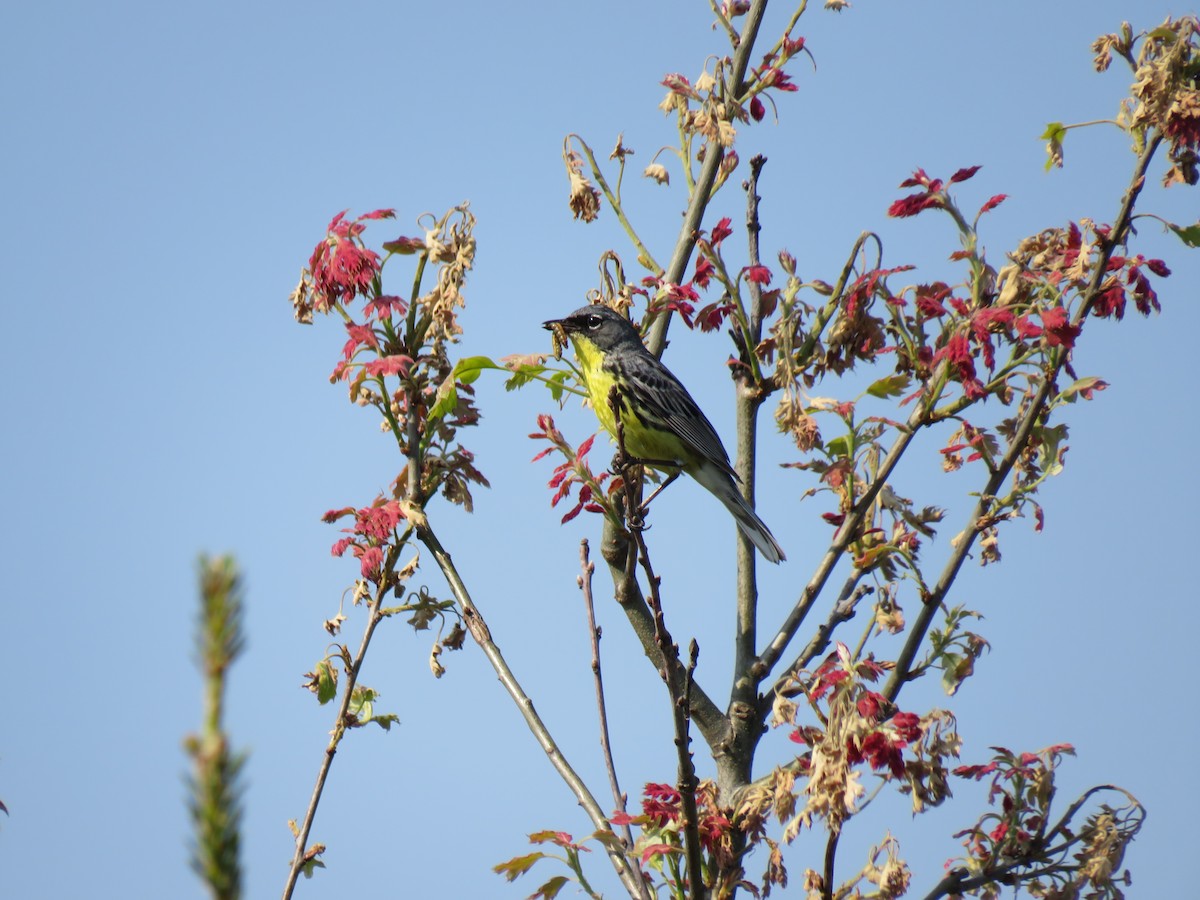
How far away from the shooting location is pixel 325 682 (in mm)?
4504

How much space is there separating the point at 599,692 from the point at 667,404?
3.70 m

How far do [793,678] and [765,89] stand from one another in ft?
9.08

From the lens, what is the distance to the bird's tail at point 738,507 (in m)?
5.84

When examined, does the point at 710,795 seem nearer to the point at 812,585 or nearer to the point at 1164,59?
the point at 812,585

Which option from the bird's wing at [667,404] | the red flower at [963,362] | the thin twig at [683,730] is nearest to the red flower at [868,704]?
the thin twig at [683,730]

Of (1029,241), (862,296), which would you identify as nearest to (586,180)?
(862,296)

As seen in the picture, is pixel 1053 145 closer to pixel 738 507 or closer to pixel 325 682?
pixel 738 507

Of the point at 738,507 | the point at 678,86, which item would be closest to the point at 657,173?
the point at 678,86

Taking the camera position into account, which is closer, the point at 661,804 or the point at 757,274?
the point at 661,804

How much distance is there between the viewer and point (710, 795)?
178 inches

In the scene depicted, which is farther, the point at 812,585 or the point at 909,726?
the point at 812,585

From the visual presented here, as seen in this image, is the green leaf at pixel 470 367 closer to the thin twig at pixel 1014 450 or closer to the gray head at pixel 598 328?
the thin twig at pixel 1014 450

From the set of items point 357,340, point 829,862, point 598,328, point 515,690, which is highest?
point 598,328

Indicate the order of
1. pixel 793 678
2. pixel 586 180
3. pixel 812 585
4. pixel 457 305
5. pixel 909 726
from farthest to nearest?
pixel 586 180, pixel 812 585, pixel 457 305, pixel 793 678, pixel 909 726
